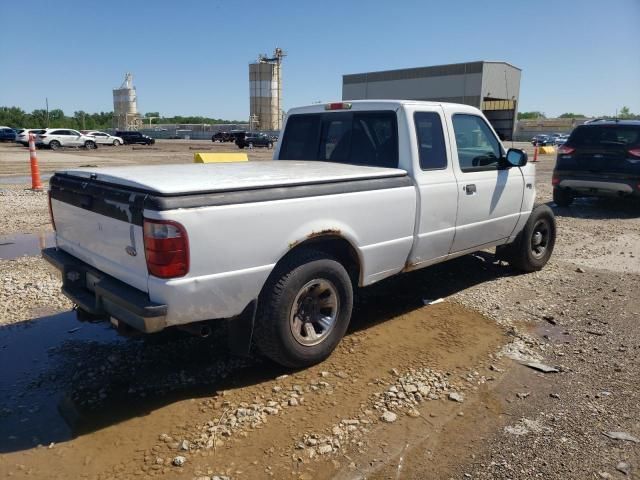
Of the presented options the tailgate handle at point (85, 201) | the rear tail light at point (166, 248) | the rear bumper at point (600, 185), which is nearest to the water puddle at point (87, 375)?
the rear tail light at point (166, 248)

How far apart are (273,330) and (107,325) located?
2057 mm

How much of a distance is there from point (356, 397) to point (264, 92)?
94.0 metres

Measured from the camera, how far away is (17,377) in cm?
368

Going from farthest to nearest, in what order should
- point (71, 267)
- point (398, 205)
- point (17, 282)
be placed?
point (17, 282) < point (398, 205) < point (71, 267)

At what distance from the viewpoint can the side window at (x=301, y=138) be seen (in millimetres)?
5301

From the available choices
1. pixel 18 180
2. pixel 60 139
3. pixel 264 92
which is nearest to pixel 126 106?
pixel 264 92

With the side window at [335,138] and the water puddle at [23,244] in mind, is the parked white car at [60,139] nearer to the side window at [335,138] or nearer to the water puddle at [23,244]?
the water puddle at [23,244]

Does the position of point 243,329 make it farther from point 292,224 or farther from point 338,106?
point 338,106

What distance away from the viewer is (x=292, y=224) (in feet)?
11.2

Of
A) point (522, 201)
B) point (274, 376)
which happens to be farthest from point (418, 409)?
point (522, 201)

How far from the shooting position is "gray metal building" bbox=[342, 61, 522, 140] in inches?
2253

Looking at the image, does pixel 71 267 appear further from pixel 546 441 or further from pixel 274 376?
pixel 546 441

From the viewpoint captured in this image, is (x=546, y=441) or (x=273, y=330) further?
(x=273, y=330)

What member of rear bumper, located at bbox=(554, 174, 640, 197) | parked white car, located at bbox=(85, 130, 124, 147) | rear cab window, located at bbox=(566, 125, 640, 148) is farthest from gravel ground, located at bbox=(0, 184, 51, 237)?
parked white car, located at bbox=(85, 130, 124, 147)
